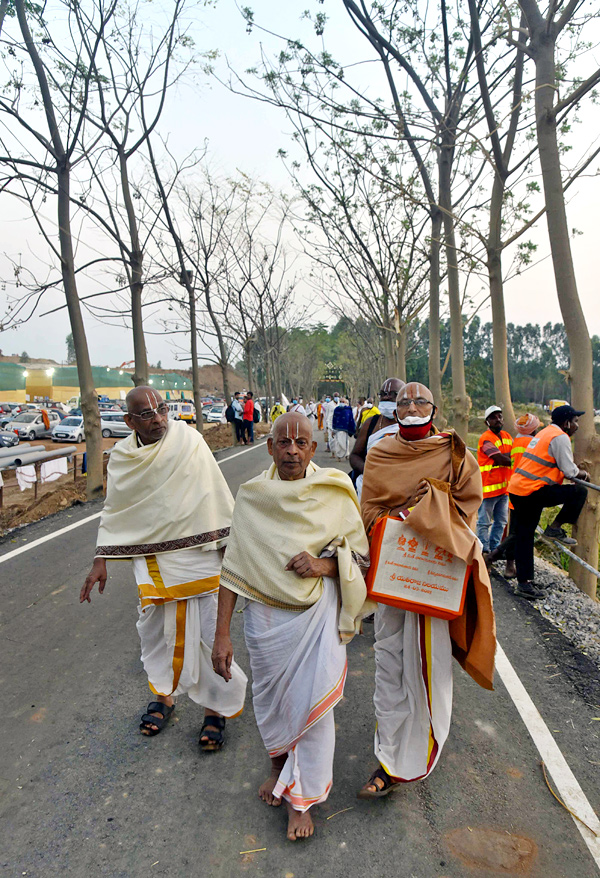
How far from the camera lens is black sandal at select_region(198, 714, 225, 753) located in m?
3.02

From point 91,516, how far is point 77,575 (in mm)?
2899

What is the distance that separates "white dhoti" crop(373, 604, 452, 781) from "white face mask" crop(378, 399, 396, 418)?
2.41 m

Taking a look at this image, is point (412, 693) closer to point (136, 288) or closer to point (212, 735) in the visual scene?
point (212, 735)

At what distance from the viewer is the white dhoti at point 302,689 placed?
247 cm

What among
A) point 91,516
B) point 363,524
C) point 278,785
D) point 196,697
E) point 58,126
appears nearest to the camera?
point 278,785

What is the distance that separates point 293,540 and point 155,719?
1510mm

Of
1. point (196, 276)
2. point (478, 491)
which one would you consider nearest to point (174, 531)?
point (478, 491)

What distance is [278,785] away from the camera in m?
2.52

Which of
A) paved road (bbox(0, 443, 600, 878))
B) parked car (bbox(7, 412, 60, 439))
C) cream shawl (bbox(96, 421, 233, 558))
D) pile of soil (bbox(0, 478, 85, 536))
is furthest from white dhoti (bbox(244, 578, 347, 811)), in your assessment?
parked car (bbox(7, 412, 60, 439))

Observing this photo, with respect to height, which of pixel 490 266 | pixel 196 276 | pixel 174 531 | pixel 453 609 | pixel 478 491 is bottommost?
pixel 453 609

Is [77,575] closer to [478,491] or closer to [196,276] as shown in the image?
[478,491]

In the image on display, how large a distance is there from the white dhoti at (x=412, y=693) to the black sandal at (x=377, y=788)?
0.04 m

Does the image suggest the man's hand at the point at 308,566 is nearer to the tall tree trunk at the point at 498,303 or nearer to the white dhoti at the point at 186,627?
the white dhoti at the point at 186,627

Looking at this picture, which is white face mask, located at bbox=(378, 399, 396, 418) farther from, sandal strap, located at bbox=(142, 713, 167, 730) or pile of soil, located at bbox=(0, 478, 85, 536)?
pile of soil, located at bbox=(0, 478, 85, 536)
